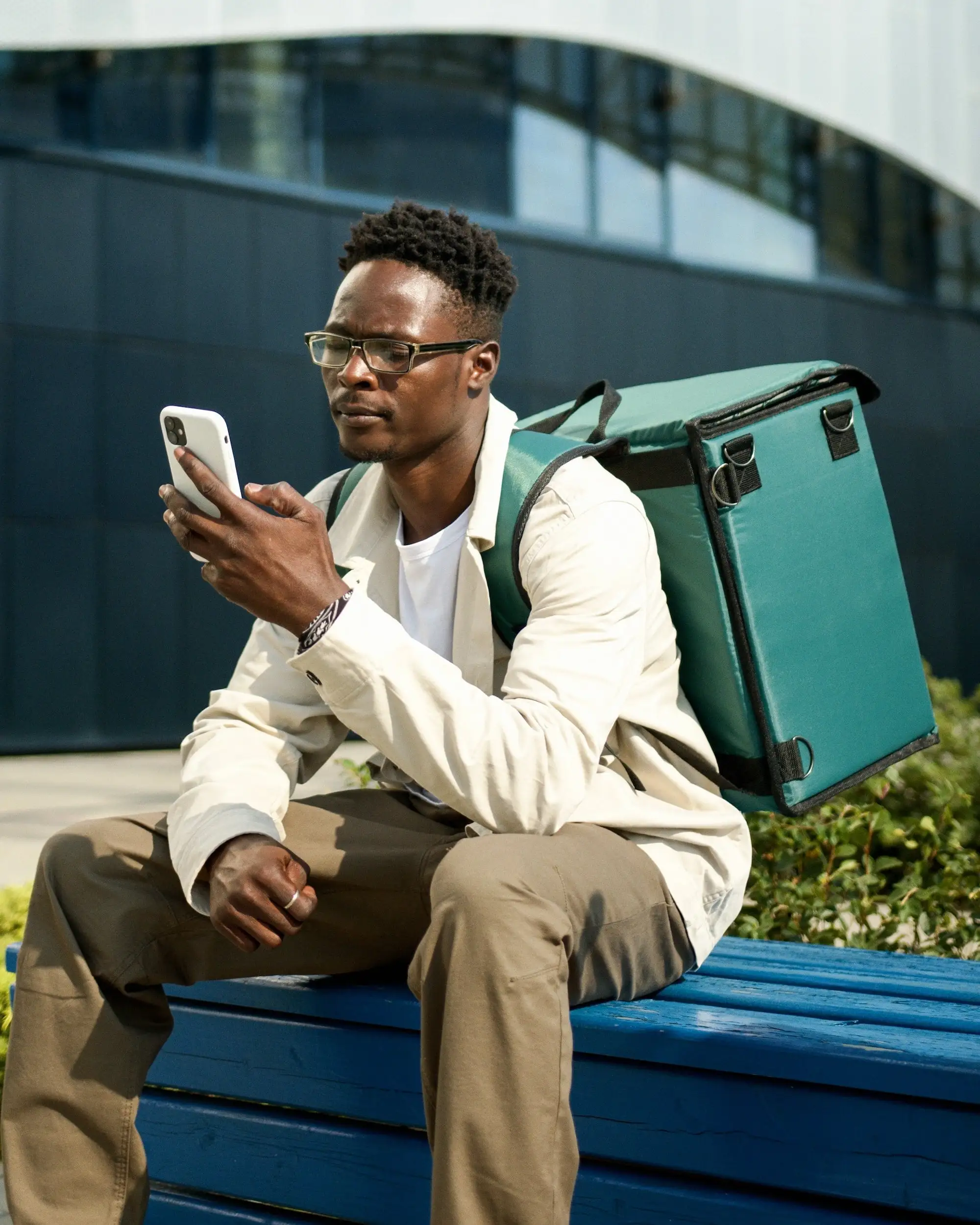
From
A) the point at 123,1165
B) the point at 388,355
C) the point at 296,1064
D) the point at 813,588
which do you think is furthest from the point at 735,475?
the point at 123,1165

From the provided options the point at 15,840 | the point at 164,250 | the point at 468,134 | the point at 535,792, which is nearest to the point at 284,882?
→ the point at 535,792

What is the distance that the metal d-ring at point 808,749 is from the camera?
252cm

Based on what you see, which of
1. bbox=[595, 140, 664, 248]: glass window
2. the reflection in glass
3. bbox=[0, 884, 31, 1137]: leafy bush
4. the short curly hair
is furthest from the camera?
bbox=[595, 140, 664, 248]: glass window

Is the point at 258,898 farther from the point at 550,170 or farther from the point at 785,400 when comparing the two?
the point at 550,170

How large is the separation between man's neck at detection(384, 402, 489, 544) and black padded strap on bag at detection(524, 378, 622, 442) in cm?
16

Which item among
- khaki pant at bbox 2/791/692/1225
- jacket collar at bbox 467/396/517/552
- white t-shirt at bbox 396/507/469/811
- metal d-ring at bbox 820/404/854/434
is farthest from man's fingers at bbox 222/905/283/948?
metal d-ring at bbox 820/404/854/434

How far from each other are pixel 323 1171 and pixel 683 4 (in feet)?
50.7

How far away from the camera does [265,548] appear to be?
2.22 metres

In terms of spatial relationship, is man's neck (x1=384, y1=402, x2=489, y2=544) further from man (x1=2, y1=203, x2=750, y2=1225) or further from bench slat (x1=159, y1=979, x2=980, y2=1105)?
bench slat (x1=159, y1=979, x2=980, y2=1105)

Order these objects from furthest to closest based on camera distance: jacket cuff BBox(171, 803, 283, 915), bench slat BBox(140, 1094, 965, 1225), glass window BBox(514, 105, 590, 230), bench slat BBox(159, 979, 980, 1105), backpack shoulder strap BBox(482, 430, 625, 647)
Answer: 1. glass window BBox(514, 105, 590, 230)
2. backpack shoulder strap BBox(482, 430, 625, 647)
3. jacket cuff BBox(171, 803, 283, 915)
4. bench slat BBox(140, 1094, 965, 1225)
5. bench slat BBox(159, 979, 980, 1105)

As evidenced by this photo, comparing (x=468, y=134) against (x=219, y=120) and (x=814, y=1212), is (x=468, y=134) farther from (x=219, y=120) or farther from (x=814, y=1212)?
(x=814, y=1212)

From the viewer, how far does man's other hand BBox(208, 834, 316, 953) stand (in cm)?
225

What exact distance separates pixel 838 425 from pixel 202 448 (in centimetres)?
119

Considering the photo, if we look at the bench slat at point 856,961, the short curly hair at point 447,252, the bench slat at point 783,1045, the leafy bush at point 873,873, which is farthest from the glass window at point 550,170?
the bench slat at point 783,1045
